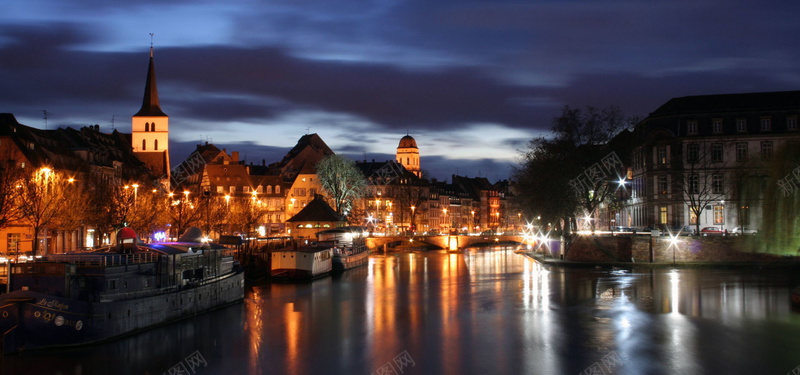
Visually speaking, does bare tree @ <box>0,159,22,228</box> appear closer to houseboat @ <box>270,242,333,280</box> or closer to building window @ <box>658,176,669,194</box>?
houseboat @ <box>270,242,333,280</box>

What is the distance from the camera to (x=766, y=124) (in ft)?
228

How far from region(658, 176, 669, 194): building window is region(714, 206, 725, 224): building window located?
14.4 feet

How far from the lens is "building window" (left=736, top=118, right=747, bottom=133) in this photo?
229 ft

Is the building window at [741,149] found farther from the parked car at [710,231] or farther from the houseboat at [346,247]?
the houseboat at [346,247]

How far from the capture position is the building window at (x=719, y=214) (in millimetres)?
68500

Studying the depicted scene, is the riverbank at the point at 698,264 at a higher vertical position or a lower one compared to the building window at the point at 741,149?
lower

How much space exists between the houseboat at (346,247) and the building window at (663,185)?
93.0 feet

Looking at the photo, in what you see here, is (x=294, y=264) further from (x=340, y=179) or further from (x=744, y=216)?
(x=340, y=179)

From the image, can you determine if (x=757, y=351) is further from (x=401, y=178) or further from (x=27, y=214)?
(x=401, y=178)

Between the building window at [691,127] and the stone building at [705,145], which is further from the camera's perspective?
the building window at [691,127]

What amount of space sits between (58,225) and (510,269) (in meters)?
35.9

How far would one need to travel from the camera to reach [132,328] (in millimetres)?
30406

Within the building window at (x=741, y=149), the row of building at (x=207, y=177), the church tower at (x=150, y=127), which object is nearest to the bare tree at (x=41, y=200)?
the row of building at (x=207, y=177)

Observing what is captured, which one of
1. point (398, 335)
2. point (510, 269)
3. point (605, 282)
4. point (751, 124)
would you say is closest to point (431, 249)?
point (510, 269)
